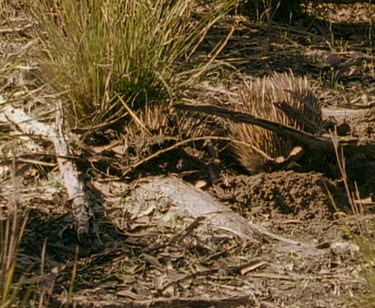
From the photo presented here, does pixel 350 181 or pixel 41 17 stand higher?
pixel 41 17

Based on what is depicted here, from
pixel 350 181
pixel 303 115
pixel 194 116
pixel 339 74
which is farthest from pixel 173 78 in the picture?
pixel 339 74

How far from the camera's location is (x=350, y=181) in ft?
15.9

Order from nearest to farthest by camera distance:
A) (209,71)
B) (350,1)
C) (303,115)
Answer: (303,115) → (209,71) → (350,1)

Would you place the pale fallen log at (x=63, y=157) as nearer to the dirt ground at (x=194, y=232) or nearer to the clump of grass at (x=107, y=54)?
the dirt ground at (x=194, y=232)

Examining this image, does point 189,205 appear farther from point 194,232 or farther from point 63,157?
point 63,157

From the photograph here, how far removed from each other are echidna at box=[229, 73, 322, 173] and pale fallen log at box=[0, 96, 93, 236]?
2.60 feet

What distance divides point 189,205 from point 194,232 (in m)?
0.18

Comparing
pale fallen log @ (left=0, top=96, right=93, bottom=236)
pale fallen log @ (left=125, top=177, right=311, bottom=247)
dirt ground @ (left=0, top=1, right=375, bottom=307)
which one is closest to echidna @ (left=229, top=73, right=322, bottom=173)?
dirt ground @ (left=0, top=1, right=375, bottom=307)

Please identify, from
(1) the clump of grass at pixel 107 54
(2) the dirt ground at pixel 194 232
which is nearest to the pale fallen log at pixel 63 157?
(2) the dirt ground at pixel 194 232

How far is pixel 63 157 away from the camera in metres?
4.59

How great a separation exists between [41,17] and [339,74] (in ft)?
6.77

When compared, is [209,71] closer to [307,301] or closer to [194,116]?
[194,116]

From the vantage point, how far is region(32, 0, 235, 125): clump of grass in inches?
187

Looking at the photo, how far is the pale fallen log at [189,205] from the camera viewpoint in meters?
4.41
